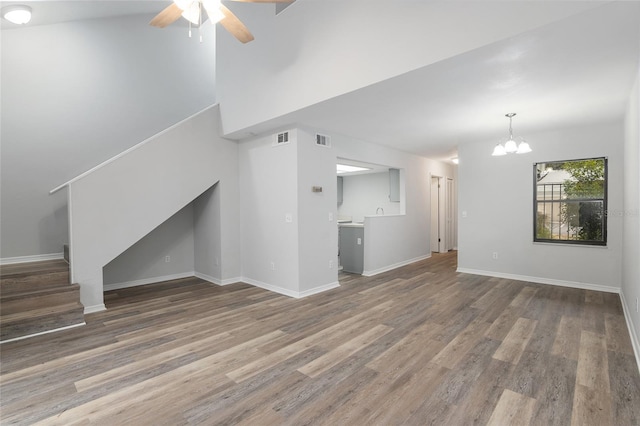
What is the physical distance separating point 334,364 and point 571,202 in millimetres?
4812

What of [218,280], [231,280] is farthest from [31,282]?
[231,280]

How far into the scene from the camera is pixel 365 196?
8789 mm

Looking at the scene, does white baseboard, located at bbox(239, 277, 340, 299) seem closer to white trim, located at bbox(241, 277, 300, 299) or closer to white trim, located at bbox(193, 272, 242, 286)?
white trim, located at bbox(241, 277, 300, 299)

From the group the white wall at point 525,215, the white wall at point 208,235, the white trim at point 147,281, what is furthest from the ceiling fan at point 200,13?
the white wall at point 525,215

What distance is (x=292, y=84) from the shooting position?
12.6ft

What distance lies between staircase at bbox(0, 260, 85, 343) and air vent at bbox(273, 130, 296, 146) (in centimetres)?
321

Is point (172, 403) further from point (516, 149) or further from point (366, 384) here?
point (516, 149)

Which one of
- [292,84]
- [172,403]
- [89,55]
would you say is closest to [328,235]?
[292,84]

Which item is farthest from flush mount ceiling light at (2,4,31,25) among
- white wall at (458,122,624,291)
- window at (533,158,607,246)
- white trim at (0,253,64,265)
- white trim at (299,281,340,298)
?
window at (533,158,607,246)

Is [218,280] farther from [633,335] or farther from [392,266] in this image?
[633,335]

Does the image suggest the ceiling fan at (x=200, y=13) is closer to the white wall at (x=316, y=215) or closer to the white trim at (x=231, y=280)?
the white wall at (x=316, y=215)

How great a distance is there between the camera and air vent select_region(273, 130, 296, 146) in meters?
4.50

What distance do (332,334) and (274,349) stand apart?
64 cm

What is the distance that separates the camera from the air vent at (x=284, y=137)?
4500 mm
